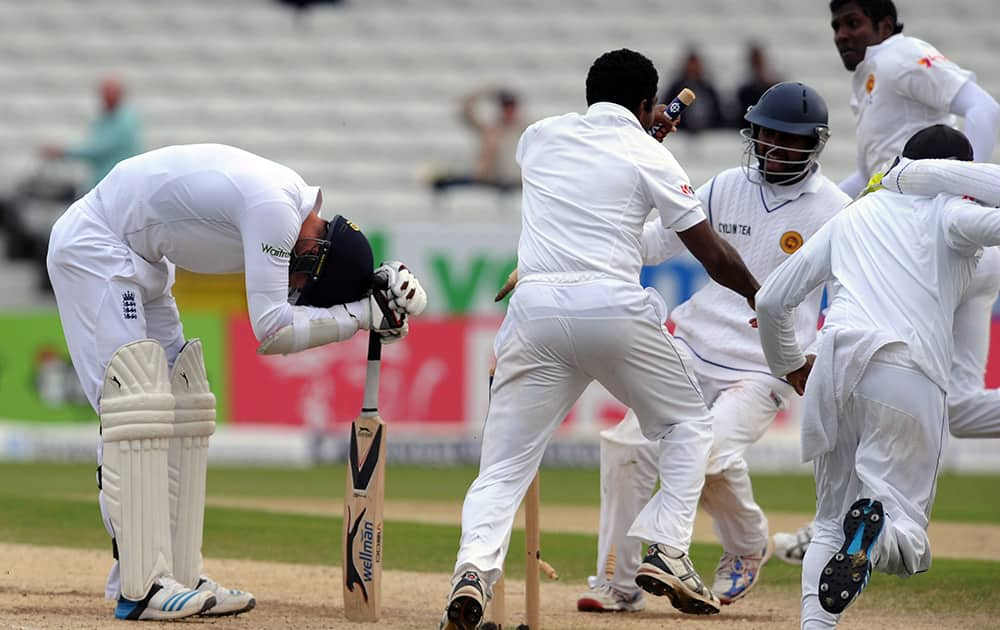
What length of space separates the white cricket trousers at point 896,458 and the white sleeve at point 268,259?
2.06 m

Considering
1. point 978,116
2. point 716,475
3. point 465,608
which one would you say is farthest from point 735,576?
point 978,116

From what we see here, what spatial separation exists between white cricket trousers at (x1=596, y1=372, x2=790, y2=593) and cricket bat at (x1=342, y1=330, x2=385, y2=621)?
3.35 ft

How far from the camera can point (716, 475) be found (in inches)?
258

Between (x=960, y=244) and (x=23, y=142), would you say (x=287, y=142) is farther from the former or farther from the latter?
(x=960, y=244)

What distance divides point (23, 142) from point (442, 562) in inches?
464

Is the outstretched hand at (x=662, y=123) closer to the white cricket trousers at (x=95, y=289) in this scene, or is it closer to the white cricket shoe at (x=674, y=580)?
the white cricket shoe at (x=674, y=580)

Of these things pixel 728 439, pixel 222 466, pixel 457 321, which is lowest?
pixel 222 466

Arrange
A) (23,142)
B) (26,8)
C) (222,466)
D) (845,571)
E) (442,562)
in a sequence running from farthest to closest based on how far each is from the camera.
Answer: (26,8)
(23,142)
(222,466)
(442,562)
(845,571)

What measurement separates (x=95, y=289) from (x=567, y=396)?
70.4 inches

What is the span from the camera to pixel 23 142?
18.3 metres

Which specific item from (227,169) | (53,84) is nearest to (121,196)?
(227,169)

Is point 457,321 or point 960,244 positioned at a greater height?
point 960,244

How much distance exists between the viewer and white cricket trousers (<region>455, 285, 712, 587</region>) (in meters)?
5.40

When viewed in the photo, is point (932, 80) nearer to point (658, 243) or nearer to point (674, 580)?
point (658, 243)
